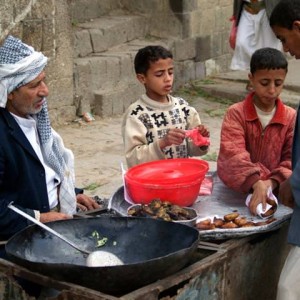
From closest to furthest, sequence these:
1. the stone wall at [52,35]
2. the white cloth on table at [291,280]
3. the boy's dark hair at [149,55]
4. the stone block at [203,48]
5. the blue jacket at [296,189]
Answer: the blue jacket at [296,189], the white cloth on table at [291,280], the boy's dark hair at [149,55], the stone wall at [52,35], the stone block at [203,48]

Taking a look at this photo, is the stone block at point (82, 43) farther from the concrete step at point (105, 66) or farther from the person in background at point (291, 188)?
the person in background at point (291, 188)

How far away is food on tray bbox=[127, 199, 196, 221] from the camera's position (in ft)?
11.1

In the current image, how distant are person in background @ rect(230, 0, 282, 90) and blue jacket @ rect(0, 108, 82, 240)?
5321 mm

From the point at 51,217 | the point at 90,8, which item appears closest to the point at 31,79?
the point at 51,217

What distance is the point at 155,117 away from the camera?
4184 mm

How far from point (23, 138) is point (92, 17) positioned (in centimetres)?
600

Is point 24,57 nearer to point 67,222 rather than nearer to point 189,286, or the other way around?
point 67,222

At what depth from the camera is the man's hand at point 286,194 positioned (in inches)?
134

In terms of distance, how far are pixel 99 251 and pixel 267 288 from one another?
102cm

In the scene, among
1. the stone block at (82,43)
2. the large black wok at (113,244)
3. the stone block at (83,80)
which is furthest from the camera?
the stone block at (82,43)

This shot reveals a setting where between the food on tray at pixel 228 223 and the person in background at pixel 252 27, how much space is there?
208 inches

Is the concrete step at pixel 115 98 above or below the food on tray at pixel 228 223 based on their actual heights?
below

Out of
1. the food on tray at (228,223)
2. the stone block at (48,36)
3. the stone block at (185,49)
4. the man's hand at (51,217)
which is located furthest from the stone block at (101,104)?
the food on tray at (228,223)

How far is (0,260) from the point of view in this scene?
3.05 m
